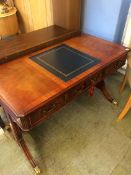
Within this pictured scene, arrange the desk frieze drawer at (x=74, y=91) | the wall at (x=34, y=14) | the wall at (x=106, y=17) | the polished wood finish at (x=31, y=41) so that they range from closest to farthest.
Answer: the desk frieze drawer at (x=74, y=91) → the polished wood finish at (x=31, y=41) → the wall at (x=106, y=17) → the wall at (x=34, y=14)

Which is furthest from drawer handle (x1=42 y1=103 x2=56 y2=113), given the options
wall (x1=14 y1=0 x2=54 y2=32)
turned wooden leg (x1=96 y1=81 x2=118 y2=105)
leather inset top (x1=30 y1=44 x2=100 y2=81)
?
wall (x1=14 y1=0 x2=54 y2=32)

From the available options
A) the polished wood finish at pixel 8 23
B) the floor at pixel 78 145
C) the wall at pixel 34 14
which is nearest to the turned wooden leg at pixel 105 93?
the floor at pixel 78 145

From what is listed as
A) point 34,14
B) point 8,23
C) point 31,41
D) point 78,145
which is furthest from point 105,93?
point 8,23

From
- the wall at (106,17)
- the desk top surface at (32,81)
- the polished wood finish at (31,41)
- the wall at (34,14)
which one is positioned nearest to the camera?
the desk top surface at (32,81)

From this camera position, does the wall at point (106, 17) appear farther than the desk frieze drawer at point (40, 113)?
Yes

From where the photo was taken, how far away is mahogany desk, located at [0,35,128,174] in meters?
0.81

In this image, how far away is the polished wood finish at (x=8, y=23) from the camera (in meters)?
2.04

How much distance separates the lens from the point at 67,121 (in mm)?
1512

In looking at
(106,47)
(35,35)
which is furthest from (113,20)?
(35,35)

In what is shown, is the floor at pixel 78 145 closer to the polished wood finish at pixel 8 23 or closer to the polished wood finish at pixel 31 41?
the polished wood finish at pixel 31 41

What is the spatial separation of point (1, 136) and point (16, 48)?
75 cm

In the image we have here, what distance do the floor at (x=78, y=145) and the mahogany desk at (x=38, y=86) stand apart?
0.14 metres

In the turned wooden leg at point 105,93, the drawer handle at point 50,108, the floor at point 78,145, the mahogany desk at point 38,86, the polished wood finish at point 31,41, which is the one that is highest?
the polished wood finish at point 31,41

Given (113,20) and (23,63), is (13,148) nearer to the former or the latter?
(23,63)
